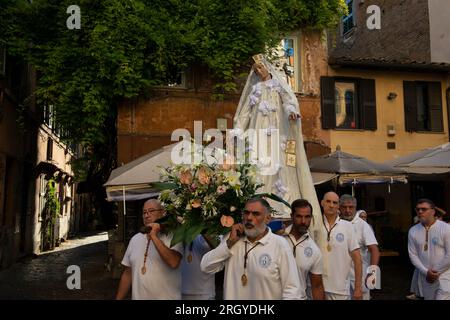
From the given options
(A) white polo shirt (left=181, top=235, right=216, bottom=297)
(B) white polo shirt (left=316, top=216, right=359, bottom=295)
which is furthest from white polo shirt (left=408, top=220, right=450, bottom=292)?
(A) white polo shirt (left=181, top=235, right=216, bottom=297)

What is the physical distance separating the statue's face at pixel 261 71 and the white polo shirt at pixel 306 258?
2.91m

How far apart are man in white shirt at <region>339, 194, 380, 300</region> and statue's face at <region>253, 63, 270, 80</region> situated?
1975 millimetres

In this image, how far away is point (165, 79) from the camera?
12906mm

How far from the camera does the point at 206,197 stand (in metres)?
4.13

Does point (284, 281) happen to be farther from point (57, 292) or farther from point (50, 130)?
point (50, 130)

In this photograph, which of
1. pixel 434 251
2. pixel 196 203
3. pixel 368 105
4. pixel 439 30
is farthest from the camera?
pixel 439 30

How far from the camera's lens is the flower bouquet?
4.05 metres

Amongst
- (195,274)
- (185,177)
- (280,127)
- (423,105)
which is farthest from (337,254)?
(423,105)

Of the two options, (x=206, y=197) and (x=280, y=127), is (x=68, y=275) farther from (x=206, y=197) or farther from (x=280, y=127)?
(x=206, y=197)

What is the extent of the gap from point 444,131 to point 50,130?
572 inches

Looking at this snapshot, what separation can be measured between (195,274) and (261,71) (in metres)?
3.19

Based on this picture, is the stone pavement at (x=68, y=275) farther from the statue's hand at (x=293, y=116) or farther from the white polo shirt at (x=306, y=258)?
the white polo shirt at (x=306, y=258)

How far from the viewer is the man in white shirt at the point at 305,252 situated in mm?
4051
